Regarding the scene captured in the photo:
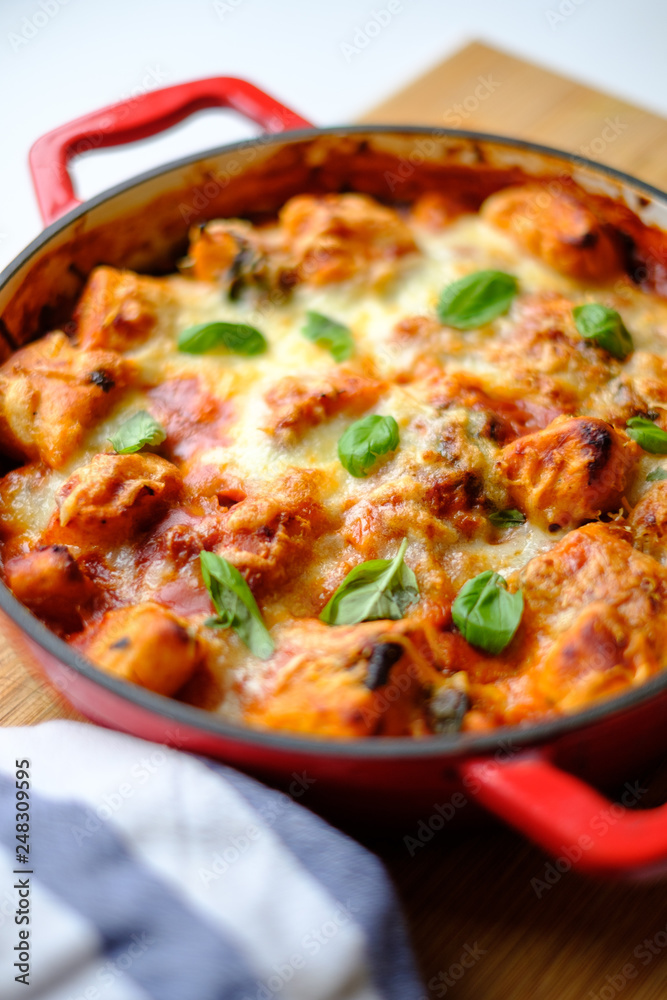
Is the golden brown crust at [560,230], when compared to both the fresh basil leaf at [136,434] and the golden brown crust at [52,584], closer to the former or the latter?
the fresh basil leaf at [136,434]

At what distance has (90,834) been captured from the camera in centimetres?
162

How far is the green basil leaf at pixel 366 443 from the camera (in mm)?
2027

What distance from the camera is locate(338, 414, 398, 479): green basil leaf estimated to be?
2.03 metres

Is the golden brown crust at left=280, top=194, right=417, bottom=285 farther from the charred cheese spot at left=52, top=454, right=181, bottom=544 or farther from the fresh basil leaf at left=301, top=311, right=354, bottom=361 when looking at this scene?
the charred cheese spot at left=52, top=454, right=181, bottom=544

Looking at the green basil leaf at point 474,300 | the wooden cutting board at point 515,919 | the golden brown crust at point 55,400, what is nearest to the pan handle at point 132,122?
the golden brown crust at point 55,400

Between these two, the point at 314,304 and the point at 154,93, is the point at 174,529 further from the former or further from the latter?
the point at 154,93

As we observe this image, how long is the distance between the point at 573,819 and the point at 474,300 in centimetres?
132

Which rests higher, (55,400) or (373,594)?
(55,400)

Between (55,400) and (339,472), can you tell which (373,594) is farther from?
Answer: (55,400)

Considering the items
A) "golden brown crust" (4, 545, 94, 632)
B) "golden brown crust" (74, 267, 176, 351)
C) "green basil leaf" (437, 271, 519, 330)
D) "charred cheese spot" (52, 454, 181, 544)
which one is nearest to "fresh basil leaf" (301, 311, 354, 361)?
"green basil leaf" (437, 271, 519, 330)

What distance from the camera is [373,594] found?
1837 mm

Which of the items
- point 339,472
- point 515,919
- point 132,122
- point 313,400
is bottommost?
point 515,919

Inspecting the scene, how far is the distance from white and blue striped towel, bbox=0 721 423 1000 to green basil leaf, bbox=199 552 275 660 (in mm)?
241

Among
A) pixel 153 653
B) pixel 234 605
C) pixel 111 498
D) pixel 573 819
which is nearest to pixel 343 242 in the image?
pixel 111 498
